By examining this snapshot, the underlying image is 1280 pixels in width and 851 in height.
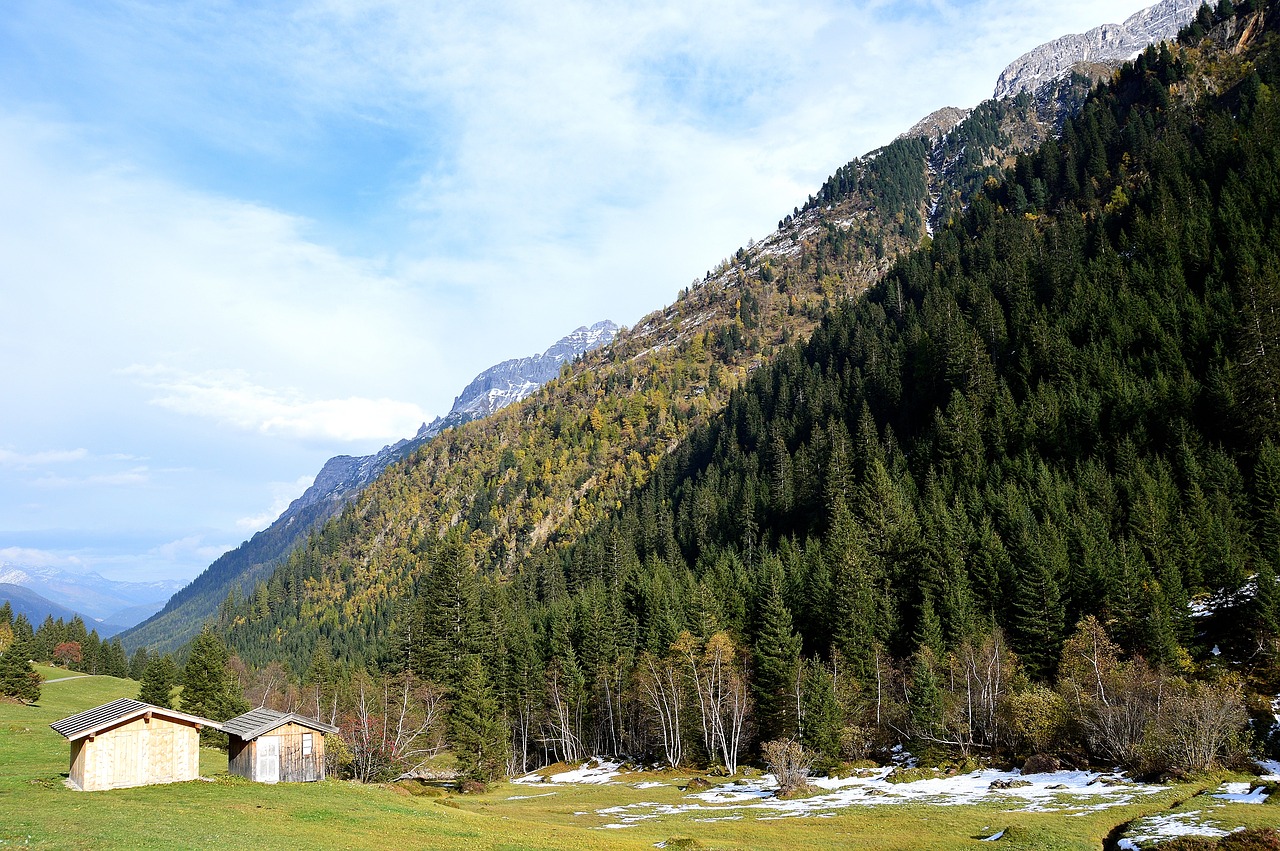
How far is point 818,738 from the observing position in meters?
73.9

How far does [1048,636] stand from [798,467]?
79.3 metres

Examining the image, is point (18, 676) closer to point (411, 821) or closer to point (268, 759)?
point (268, 759)

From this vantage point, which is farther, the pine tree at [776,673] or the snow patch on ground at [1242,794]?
the pine tree at [776,673]

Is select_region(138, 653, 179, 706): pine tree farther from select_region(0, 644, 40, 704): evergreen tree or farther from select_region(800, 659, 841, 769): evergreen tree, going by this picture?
select_region(800, 659, 841, 769): evergreen tree

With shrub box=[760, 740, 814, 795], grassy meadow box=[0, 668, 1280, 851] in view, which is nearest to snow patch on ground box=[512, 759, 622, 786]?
shrub box=[760, 740, 814, 795]

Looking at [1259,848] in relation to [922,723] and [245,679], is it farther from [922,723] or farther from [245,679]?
[245,679]

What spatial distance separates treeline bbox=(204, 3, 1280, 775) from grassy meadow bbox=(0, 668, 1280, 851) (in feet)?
64.6

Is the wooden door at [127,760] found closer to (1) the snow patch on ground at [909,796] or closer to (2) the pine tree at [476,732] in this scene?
(1) the snow patch on ground at [909,796]

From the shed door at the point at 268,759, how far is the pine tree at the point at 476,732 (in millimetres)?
27654

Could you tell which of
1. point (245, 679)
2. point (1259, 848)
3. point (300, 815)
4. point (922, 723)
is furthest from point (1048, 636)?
point (245, 679)

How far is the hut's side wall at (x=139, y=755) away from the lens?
43.9 m

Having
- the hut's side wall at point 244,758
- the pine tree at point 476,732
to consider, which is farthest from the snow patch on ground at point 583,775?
the hut's side wall at point 244,758

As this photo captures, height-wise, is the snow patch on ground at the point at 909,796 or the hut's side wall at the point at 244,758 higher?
the hut's side wall at the point at 244,758

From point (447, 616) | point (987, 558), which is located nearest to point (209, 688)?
point (447, 616)
